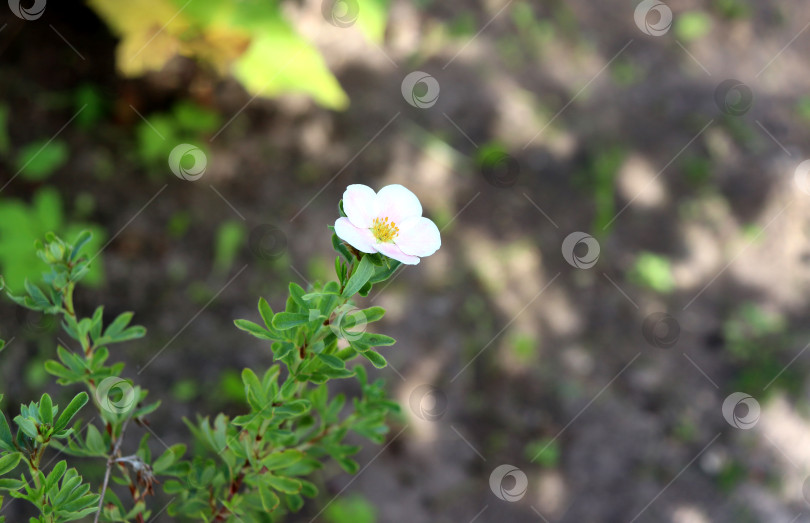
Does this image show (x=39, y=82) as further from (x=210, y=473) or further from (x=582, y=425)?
(x=582, y=425)

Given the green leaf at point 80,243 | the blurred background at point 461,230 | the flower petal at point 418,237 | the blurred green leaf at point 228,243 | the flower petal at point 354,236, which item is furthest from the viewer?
the blurred green leaf at point 228,243

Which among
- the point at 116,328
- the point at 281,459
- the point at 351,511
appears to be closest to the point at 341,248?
the point at 281,459

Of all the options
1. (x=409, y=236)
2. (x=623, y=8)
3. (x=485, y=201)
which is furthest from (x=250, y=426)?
(x=623, y=8)

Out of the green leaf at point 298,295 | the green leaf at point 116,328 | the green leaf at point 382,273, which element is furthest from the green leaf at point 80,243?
the green leaf at point 382,273

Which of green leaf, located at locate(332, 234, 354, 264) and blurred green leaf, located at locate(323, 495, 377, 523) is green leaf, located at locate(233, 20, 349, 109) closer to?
blurred green leaf, located at locate(323, 495, 377, 523)

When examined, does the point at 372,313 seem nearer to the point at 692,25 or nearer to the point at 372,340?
the point at 372,340

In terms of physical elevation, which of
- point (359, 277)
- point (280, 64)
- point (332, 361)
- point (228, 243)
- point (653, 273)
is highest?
point (653, 273)

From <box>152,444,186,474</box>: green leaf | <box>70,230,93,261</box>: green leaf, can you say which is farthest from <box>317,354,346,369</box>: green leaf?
<box>70,230,93,261</box>: green leaf

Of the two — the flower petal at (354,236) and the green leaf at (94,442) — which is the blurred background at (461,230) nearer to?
the green leaf at (94,442)
